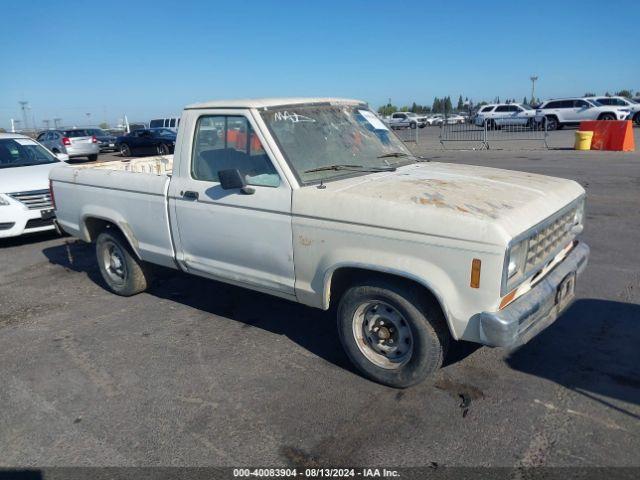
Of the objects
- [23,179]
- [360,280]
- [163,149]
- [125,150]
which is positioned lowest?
[125,150]

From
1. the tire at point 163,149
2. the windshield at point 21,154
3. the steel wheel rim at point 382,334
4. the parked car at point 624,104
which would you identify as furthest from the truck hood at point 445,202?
the parked car at point 624,104

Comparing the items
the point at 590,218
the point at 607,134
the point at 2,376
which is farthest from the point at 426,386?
the point at 607,134

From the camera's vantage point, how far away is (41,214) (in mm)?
8039

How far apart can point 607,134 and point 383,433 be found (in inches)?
706

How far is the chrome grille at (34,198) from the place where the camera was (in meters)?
7.93

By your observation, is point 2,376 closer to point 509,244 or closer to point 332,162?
point 332,162

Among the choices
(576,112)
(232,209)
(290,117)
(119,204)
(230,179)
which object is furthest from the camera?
(576,112)

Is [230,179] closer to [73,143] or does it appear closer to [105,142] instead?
[73,143]

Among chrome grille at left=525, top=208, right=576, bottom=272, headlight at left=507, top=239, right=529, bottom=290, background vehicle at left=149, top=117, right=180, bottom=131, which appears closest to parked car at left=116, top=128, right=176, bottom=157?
background vehicle at left=149, top=117, right=180, bottom=131

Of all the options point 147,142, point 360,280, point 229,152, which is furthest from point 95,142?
point 360,280

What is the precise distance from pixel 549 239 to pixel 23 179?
301 inches

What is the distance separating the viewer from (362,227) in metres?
3.51

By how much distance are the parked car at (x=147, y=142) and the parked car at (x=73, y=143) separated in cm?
166

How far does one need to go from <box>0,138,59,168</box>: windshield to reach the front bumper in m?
8.45
